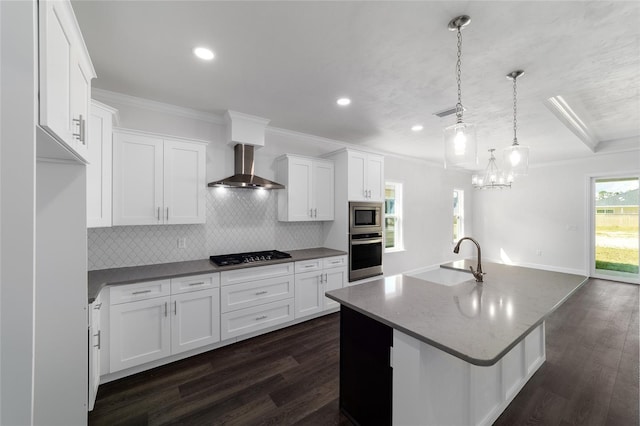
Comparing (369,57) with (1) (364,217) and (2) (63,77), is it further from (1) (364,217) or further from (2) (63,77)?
Answer: (1) (364,217)

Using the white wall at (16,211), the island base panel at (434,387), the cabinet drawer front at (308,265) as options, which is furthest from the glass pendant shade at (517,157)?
the white wall at (16,211)

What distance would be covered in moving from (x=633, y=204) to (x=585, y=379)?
5.08 meters

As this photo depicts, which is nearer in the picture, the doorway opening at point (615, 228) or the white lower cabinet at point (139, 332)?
the white lower cabinet at point (139, 332)

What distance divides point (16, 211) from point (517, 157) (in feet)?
10.3

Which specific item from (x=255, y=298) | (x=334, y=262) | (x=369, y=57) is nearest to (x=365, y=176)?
(x=334, y=262)

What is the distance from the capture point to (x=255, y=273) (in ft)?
9.79

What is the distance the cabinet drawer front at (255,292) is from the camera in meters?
2.81

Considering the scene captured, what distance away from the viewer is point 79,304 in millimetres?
1562

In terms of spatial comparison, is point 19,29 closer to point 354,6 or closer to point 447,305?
point 354,6

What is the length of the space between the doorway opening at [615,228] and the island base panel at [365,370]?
6.84 m

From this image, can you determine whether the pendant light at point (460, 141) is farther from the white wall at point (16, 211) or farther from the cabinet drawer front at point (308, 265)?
the cabinet drawer front at point (308, 265)

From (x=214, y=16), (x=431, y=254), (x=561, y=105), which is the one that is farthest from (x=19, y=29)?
(x=431, y=254)

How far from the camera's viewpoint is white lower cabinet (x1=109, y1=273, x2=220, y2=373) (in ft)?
7.46

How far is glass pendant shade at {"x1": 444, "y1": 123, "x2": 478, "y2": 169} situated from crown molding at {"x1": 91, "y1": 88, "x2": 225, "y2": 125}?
272cm
